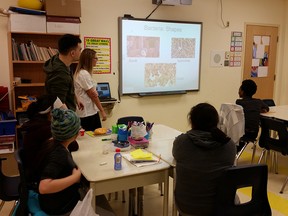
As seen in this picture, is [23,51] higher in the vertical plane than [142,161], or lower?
higher

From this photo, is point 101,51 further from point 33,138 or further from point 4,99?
point 33,138

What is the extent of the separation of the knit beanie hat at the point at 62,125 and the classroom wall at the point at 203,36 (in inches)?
97.0

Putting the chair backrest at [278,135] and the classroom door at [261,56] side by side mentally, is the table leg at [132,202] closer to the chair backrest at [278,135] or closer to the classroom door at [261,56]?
the chair backrest at [278,135]

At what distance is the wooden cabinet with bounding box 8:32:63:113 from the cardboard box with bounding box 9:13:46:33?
12 cm

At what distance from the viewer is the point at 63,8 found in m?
3.57

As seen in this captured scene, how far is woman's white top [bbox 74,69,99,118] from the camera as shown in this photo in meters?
3.27

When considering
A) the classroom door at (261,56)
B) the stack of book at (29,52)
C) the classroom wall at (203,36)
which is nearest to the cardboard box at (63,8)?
the stack of book at (29,52)

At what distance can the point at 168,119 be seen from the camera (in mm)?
5195

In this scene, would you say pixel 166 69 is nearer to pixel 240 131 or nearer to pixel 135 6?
pixel 135 6

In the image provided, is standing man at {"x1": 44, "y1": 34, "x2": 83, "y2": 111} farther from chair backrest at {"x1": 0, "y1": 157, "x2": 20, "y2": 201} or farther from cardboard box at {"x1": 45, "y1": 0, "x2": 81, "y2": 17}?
cardboard box at {"x1": 45, "y1": 0, "x2": 81, "y2": 17}

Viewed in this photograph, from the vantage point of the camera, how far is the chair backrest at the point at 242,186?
183cm

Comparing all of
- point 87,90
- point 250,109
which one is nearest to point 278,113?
point 250,109

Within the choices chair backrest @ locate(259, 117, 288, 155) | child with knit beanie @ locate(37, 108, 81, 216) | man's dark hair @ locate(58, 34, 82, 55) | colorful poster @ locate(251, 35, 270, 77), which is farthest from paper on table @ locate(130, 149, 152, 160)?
colorful poster @ locate(251, 35, 270, 77)

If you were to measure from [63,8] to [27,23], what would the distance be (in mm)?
441
